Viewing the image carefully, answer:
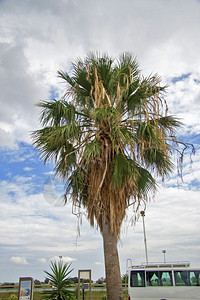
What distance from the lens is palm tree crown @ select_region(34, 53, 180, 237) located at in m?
8.06

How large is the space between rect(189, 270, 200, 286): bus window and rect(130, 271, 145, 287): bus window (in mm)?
2012

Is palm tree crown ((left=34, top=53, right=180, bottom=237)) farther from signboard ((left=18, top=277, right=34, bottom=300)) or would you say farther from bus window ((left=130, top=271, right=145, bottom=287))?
bus window ((left=130, top=271, right=145, bottom=287))

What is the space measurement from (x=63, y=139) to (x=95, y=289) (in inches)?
512

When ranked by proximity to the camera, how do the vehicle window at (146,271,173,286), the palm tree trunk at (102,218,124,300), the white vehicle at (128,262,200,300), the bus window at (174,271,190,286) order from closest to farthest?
the palm tree trunk at (102,218,124,300) < the white vehicle at (128,262,200,300) < the bus window at (174,271,190,286) < the vehicle window at (146,271,173,286)

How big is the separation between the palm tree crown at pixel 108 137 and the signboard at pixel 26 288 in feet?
8.37

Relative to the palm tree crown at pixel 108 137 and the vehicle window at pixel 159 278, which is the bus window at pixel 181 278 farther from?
the palm tree crown at pixel 108 137

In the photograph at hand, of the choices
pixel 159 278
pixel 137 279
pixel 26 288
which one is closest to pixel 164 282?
pixel 159 278

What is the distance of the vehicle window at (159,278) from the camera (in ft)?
38.4

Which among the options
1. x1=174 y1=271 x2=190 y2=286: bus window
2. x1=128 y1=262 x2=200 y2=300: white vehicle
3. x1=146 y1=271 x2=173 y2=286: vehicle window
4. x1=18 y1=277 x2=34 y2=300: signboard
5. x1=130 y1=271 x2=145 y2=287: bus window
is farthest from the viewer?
x1=130 y1=271 x2=145 y2=287: bus window

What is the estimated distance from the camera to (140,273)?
480 inches

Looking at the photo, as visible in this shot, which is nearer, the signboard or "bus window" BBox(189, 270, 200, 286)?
the signboard

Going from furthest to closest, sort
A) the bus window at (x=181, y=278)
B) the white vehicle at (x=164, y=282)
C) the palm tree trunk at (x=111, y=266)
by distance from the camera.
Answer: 1. the bus window at (x=181, y=278)
2. the white vehicle at (x=164, y=282)
3. the palm tree trunk at (x=111, y=266)

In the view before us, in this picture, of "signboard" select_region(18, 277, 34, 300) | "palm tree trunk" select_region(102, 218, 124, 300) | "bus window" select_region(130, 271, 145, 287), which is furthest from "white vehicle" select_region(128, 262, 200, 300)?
"signboard" select_region(18, 277, 34, 300)

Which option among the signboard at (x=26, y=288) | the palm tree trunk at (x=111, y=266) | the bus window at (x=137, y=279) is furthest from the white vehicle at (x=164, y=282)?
the signboard at (x=26, y=288)
